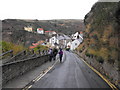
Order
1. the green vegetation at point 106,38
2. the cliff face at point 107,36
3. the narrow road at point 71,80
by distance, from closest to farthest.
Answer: the narrow road at point 71,80, the green vegetation at point 106,38, the cliff face at point 107,36

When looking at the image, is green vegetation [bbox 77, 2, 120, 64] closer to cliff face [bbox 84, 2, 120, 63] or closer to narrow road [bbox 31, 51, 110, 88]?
cliff face [bbox 84, 2, 120, 63]

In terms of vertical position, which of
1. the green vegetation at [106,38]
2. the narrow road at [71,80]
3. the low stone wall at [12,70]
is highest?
the green vegetation at [106,38]

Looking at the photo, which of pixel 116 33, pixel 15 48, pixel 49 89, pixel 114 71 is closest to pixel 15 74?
pixel 49 89

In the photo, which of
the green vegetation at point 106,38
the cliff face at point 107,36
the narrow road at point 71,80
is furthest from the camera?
the cliff face at point 107,36

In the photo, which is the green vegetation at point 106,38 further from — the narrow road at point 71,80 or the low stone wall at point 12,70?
the low stone wall at point 12,70

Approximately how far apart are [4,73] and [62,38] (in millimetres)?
127598

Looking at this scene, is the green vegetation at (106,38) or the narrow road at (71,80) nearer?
the narrow road at (71,80)

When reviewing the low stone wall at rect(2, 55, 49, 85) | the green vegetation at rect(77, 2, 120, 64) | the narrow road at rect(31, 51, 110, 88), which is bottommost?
the narrow road at rect(31, 51, 110, 88)

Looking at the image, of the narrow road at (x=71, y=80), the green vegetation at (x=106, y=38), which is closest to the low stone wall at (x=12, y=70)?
the narrow road at (x=71, y=80)

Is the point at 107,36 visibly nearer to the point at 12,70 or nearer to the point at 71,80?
the point at 71,80

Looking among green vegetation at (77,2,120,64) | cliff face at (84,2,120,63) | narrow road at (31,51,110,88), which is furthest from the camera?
cliff face at (84,2,120,63)

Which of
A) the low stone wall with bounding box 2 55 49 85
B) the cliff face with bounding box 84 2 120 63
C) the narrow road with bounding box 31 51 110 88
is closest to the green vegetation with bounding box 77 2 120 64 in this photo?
the cliff face with bounding box 84 2 120 63

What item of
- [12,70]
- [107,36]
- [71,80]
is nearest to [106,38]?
[107,36]

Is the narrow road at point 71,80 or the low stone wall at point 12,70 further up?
the low stone wall at point 12,70
